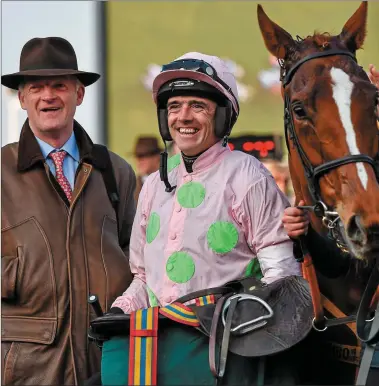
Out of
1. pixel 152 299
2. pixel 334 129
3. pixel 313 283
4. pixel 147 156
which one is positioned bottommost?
pixel 152 299

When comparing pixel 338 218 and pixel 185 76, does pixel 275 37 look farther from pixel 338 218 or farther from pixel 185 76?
pixel 338 218

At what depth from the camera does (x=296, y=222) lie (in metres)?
3.59

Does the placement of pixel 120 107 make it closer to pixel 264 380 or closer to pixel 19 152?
pixel 19 152

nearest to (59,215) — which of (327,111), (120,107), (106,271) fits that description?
(106,271)

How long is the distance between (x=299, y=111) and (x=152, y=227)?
893 millimetres

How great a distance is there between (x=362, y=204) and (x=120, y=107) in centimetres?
1121

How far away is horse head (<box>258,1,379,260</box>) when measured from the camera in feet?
10.9

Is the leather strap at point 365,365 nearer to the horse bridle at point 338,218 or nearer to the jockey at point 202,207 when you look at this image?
the horse bridle at point 338,218

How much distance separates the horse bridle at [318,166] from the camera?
134 inches

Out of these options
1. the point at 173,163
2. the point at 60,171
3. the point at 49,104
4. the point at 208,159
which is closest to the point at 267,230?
the point at 208,159

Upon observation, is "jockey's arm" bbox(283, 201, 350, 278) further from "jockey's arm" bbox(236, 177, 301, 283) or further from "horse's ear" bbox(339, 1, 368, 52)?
"horse's ear" bbox(339, 1, 368, 52)

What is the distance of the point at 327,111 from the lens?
3.49 m

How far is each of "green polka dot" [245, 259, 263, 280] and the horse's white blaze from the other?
0.76 metres

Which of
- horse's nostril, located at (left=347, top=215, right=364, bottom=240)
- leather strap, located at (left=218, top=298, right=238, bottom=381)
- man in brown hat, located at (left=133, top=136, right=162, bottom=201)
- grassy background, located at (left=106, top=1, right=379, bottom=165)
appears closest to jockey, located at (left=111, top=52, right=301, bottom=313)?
leather strap, located at (left=218, top=298, right=238, bottom=381)
